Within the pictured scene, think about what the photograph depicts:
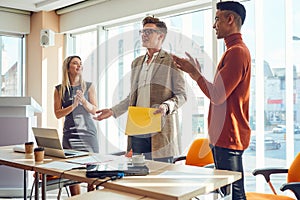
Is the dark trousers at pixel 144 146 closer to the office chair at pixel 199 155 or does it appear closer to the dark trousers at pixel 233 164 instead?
the dark trousers at pixel 233 164

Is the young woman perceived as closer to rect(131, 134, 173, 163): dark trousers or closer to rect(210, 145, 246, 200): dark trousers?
rect(131, 134, 173, 163): dark trousers

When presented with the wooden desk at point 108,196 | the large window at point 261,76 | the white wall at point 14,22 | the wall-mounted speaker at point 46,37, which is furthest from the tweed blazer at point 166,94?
the white wall at point 14,22

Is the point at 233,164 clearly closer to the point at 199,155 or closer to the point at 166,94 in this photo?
the point at 166,94

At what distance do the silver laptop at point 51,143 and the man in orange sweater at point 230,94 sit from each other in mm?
902

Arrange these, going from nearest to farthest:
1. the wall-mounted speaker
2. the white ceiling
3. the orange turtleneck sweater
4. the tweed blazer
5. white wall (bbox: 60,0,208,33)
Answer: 1. the orange turtleneck sweater
2. the tweed blazer
3. white wall (bbox: 60,0,208,33)
4. the white ceiling
5. the wall-mounted speaker

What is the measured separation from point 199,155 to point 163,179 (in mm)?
1252

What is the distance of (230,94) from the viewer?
1.92m

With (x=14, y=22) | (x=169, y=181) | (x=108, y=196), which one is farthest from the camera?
(x=14, y=22)

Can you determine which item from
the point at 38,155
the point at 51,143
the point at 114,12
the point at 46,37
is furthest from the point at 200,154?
the point at 46,37

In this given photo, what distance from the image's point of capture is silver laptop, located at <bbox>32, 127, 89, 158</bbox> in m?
2.23

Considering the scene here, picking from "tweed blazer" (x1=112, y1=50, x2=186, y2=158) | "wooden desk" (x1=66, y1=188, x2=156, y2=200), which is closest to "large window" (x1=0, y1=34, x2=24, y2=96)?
"tweed blazer" (x1=112, y1=50, x2=186, y2=158)

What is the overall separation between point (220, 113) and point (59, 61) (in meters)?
3.89

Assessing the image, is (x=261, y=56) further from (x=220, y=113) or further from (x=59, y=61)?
(x=59, y=61)

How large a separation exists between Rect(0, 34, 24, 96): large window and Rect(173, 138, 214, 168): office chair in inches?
136
